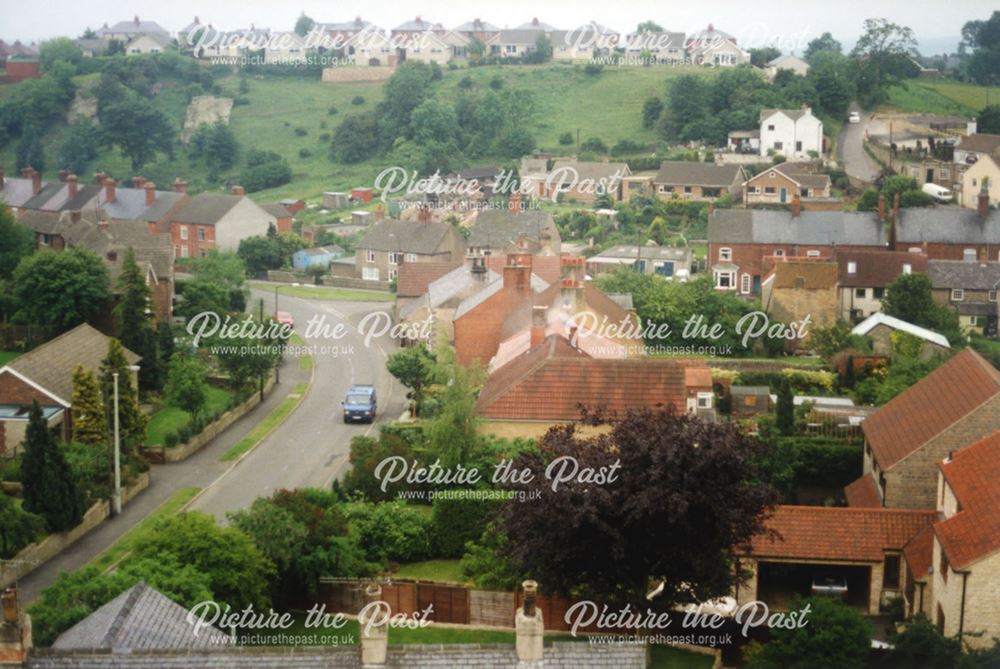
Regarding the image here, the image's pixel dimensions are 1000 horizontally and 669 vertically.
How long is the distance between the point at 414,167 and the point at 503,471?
77345 millimetres

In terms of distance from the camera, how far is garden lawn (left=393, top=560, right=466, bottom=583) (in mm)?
32906

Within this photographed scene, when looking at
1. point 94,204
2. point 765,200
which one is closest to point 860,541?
point 765,200

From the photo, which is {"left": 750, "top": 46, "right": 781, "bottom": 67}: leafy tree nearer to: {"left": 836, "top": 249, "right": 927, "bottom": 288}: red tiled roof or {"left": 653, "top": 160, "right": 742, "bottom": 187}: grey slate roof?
{"left": 653, "top": 160, "right": 742, "bottom": 187}: grey slate roof

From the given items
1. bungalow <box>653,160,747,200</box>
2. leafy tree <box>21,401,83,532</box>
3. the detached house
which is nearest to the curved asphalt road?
leafy tree <box>21,401,83,532</box>

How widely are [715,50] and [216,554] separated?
11853cm

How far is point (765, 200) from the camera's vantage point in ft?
292

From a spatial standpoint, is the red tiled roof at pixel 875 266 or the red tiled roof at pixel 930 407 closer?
the red tiled roof at pixel 930 407

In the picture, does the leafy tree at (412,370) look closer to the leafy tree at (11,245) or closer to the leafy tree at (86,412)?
the leafy tree at (86,412)

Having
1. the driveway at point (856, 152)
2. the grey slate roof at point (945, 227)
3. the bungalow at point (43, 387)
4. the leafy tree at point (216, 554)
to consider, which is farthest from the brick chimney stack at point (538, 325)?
the driveway at point (856, 152)

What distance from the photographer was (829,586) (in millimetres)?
32562

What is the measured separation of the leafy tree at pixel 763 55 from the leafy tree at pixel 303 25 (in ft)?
207

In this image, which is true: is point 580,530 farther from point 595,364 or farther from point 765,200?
point 765,200

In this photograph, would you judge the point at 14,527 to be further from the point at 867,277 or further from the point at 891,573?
the point at 867,277

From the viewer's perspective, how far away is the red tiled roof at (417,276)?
2532 inches
